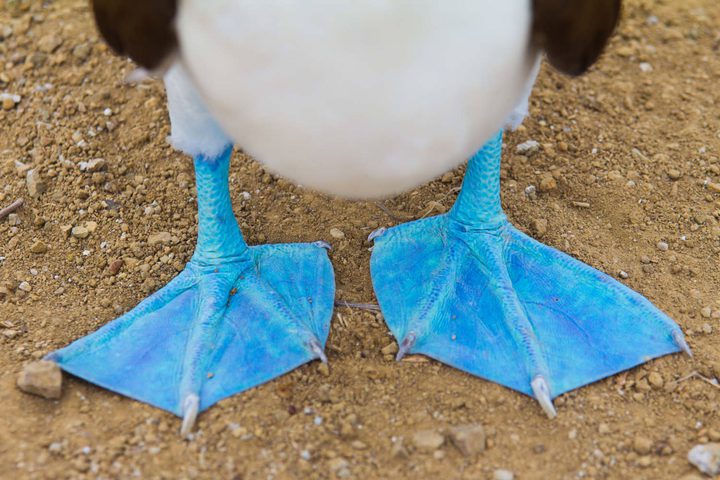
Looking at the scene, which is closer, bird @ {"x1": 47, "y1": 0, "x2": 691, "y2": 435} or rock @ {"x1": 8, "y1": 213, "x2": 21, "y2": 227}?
bird @ {"x1": 47, "y1": 0, "x2": 691, "y2": 435}

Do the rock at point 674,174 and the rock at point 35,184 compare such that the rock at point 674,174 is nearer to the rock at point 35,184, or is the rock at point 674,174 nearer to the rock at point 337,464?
the rock at point 337,464

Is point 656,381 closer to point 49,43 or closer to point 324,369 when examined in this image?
point 324,369

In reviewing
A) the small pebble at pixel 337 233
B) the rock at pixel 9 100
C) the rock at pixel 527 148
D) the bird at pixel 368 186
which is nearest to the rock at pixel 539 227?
the bird at pixel 368 186

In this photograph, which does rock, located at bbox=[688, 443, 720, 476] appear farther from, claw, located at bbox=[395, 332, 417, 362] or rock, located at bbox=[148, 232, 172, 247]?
rock, located at bbox=[148, 232, 172, 247]

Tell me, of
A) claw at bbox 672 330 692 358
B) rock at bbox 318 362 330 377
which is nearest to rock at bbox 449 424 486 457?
rock at bbox 318 362 330 377

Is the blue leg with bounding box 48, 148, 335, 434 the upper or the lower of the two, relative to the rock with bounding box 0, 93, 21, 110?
lower

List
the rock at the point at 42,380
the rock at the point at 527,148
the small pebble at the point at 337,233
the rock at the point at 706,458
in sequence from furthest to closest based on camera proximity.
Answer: the rock at the point at 527,148 → the small pebble at the point at 337,233 → the rock at the point at 42,380 → the rock at the point at 706,458

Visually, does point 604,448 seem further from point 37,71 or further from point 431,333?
point 37,71

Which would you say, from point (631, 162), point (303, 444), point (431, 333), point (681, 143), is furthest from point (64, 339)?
point (681, 143)
